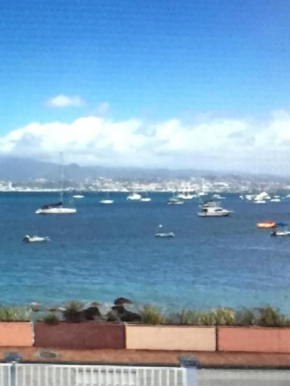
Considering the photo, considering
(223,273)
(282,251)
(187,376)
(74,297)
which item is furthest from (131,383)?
(282,251)

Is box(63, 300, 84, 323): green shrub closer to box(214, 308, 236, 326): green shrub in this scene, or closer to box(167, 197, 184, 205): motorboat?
box(214, 308, 236, 326): green shrub

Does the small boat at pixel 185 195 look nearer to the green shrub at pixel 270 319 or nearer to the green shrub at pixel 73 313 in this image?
the green shrub at pixel 73 313

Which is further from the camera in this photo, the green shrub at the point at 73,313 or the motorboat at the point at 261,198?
the motorboat at the point at 261,198

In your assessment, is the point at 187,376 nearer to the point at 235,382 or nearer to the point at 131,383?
the point at 131,383

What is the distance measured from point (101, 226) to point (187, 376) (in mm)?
35083

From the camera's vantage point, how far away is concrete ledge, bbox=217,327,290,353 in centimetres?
614

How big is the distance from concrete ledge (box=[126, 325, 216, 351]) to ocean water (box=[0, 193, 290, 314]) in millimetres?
6588

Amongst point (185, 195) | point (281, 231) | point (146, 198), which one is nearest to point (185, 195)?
point (185, 195)

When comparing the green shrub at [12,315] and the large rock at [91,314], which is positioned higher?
the green shrub at [12,315]

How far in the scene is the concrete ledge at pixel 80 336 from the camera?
20.7 ft

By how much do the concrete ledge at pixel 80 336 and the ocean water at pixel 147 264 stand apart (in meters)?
6.94

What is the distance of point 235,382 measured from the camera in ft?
15.8

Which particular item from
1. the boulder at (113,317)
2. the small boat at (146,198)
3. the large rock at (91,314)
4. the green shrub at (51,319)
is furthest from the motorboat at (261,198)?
the green shrub at (51,319)

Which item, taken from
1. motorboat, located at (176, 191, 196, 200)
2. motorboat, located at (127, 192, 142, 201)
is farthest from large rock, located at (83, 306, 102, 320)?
motorboat, located at (127, 192, 142, 201)
